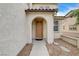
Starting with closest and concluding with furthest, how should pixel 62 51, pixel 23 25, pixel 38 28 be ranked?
pixel 62 51
pixel 23 25
pixel 38 28

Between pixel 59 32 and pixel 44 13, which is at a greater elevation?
pixel 44 13

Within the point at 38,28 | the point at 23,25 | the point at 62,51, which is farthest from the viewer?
the point at 38,28

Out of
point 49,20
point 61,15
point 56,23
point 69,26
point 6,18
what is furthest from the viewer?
point 69,26

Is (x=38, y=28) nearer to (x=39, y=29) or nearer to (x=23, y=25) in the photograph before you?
(x=39, y=29)

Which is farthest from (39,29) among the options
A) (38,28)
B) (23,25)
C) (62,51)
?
(62,51)

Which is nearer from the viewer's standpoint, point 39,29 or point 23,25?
point 23,25

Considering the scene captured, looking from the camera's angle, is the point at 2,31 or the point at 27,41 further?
the point at 27,41

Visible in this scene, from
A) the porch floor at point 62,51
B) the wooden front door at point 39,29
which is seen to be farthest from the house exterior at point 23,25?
the porch floor at point 62,51

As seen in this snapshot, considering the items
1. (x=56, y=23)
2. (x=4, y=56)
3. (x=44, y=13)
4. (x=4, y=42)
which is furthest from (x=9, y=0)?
(x=56, y=23)

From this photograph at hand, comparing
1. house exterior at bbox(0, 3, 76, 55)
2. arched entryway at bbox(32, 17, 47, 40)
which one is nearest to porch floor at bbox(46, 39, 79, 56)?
house exterior at bbox(0, 3, 76, 55)

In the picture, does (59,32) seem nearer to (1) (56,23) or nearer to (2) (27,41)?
(1) (56,23)

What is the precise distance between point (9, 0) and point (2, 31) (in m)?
2.28

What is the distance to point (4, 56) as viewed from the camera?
19.7ft

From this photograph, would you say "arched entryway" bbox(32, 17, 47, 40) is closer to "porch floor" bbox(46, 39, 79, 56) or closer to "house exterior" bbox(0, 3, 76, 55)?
"house exterior" bbox(0, 3, 76, 55)
